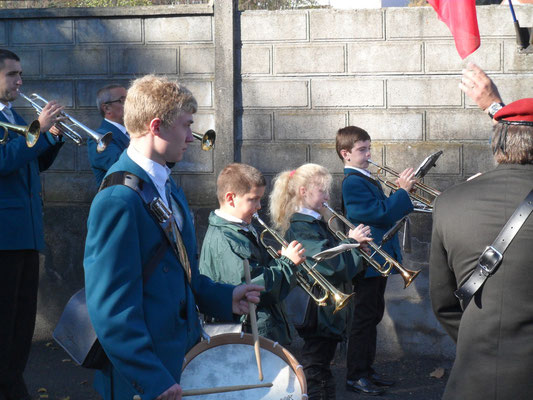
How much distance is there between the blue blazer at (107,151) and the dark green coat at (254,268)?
1471 mm

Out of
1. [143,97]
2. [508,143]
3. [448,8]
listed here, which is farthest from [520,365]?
[448,8]

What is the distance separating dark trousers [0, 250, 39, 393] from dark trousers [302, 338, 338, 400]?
1834 millimetres

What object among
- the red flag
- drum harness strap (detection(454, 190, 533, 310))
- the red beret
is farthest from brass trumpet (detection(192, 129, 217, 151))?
drum harness strap (detection(454, 190, 533, 310))

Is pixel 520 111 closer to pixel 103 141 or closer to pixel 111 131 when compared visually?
pixel 103 141

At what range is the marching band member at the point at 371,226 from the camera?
222 inches

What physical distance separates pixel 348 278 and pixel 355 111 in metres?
A: 1.95

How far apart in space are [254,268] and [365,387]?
7.27ft

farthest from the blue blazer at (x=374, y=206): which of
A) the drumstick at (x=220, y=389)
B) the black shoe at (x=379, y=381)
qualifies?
the drumstick at (x=220, y=389)

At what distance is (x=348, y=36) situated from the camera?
6.38 metres

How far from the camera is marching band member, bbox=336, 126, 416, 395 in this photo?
5629mm

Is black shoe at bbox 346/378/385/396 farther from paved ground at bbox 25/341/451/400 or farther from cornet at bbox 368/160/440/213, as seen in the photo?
cornet at bbox 368/160/440/213

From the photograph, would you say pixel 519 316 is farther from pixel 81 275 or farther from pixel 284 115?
pixel 81 275

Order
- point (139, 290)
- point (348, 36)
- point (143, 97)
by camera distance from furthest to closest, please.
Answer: point (348, 36), point (143, 97), point (139, 290)

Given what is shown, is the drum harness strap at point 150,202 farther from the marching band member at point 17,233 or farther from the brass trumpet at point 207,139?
the brass trumpet at point 207,139
